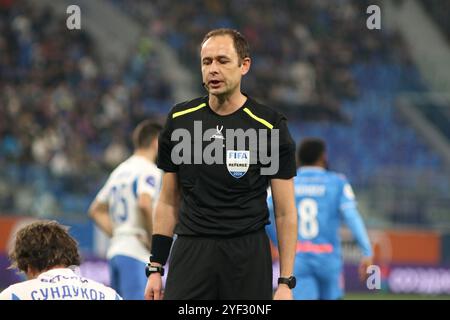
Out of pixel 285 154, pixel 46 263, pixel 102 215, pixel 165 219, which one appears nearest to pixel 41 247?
pixel 46 263

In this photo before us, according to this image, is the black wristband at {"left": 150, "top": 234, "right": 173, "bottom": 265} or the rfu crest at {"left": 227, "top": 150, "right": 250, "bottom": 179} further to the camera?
the black wristband at {"left": 150, "top": 234, "right": 173, "bottom": 265}

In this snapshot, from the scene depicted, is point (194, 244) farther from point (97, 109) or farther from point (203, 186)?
point (97, 109)

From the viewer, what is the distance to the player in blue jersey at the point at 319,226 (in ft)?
29.2

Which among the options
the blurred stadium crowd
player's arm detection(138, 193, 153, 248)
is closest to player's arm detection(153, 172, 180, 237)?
player's arm detection(138, 193, 153, 248)

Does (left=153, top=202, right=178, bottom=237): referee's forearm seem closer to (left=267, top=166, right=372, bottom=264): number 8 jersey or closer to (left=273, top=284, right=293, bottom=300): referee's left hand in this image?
(left=273, top=284, right=293, bottom=300): referee's left hand

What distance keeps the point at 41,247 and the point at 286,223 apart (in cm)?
132

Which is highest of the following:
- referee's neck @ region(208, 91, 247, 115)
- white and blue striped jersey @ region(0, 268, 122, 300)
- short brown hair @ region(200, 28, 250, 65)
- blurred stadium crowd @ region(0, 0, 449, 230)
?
blurred stadium crowd @ region(0, 0, 449, 230)

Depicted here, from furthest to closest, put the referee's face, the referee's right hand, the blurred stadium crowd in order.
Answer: the blurred stadium crowd → the referee's right hand → the referee's face

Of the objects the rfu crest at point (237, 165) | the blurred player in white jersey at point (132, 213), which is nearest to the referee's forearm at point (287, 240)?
the rfu crest at point (237, 165)

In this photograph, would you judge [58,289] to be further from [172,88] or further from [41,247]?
[172,88]

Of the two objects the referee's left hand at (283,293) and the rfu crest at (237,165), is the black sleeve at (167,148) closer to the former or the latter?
the rfu crest at (237,165)

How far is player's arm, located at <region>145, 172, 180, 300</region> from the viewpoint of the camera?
17.5ft

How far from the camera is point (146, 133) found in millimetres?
8797
